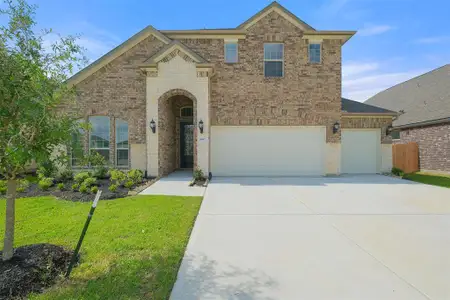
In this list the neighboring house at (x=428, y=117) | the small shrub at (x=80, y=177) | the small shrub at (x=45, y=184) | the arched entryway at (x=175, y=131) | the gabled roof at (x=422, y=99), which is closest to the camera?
→ the small shrub at (x=45, y=184)

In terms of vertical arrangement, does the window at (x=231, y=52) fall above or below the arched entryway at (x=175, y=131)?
above

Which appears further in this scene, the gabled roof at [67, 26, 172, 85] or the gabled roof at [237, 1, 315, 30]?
the gabled roof at [237, 1, 315, 30]

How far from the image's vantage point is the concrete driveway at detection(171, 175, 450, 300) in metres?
3.10

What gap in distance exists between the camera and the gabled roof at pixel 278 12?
12820 millimetres

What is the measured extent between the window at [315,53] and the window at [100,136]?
409 inches

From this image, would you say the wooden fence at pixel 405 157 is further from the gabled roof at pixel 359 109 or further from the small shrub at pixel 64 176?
the small shrub at pixel 64 176

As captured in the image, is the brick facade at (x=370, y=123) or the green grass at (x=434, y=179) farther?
the brick facade at (x=370, y=123)

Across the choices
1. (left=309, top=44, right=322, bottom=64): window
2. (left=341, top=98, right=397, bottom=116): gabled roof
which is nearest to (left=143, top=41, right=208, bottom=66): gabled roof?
(left=309, top=44, right=322, bottom=64): window

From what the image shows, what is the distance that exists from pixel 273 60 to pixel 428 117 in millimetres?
10512

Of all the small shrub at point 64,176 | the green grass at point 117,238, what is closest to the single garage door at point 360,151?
the green grass at point 117,238

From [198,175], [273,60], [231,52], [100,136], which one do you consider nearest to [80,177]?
[100,136]

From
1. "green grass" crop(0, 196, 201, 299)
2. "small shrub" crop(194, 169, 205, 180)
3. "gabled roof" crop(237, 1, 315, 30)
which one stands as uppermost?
"gabled roof" crop(237, 1, 315, 30)

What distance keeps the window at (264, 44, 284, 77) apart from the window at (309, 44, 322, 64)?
146cm

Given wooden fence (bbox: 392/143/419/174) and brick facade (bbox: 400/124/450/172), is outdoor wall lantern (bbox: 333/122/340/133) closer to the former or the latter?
wooden fence (bbox: 392/143/419/174)
